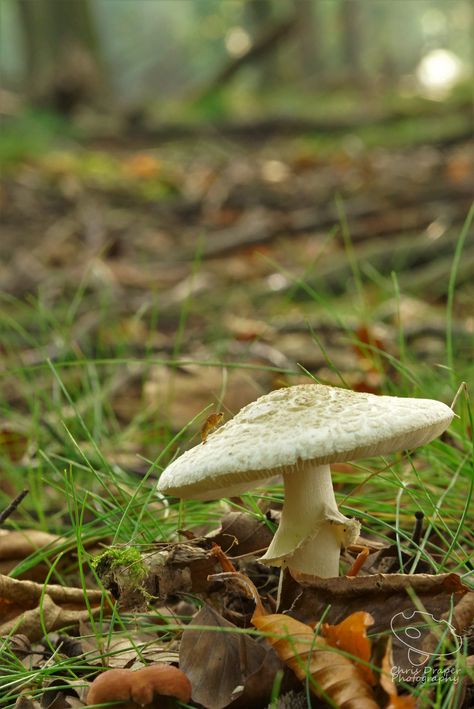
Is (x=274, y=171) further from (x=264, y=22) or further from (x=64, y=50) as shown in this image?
(x=264, y=22)

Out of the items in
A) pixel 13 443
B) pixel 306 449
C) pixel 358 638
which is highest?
pixel 306 449

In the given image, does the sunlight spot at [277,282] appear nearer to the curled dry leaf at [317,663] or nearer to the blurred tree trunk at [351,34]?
the curled dry leaf at [317,663]

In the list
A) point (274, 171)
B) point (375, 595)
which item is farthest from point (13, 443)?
point (274, 171)

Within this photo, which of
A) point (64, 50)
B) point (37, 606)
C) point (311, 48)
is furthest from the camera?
point (311, 48)

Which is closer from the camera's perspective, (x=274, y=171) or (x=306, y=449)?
(x=306, y=449)

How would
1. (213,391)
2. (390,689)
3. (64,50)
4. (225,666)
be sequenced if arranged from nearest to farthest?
(390,689), (225,666), (213,391), (64,50)

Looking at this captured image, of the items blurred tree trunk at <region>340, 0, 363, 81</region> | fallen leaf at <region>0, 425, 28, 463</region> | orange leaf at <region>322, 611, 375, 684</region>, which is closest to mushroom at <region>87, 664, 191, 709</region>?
orange leaf at <region>322, 611, 375, 684</region>

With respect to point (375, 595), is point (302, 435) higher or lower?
higher
